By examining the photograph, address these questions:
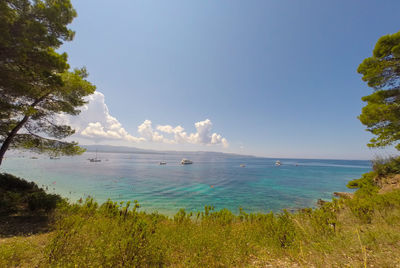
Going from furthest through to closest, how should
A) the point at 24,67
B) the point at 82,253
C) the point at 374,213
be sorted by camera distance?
the point at 24,67, the point at 374,213, the point at 82,253

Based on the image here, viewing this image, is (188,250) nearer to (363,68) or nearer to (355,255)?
(355,255)

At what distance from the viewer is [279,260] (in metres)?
3.29

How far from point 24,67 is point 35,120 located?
415 cm

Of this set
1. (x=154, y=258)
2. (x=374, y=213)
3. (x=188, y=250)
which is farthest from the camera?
(x=374, y=213)

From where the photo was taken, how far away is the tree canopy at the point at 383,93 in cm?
843

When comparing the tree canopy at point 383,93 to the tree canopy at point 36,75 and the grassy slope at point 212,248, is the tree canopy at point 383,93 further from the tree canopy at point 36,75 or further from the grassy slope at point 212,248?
the tree canopy at point 36,75

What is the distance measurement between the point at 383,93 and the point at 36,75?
21.4 meters

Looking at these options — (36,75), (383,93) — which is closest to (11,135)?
(36,75)

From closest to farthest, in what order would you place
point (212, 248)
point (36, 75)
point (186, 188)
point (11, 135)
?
point (212, 248) < point (36, 75) < point (11, 135) < point (186, 188)

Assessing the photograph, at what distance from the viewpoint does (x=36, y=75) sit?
7.13 meters

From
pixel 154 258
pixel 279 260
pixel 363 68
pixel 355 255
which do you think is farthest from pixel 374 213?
pixel 363 68

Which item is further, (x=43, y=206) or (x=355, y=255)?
(x=43, y=206)

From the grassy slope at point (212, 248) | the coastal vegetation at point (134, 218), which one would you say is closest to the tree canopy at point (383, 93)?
the coastal vegetation at point (134, 218)

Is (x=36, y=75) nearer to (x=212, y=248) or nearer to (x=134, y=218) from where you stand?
(x=134, y=218)
